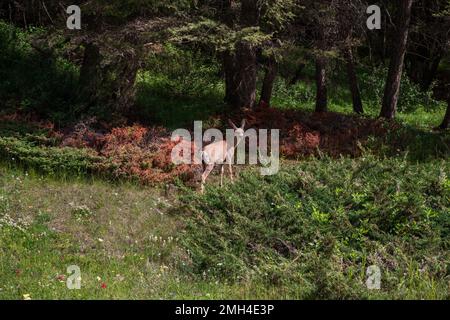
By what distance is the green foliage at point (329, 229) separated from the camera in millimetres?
8930

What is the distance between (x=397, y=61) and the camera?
19922 millimetres

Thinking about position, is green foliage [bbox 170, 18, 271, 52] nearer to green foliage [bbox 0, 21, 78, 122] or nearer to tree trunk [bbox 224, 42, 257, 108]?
tree trunk [bbox 224, 42, 257, 108]

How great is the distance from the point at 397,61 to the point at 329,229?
10.6 metres

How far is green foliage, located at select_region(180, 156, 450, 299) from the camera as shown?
8.93 meters

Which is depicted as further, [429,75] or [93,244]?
[429,75]

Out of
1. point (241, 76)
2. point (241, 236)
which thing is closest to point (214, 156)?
point (241, 236)

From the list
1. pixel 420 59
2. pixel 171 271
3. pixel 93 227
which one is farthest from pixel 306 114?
pixel 420 59

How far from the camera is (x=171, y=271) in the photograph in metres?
10.1

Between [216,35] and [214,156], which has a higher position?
[216,35]

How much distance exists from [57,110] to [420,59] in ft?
64.0

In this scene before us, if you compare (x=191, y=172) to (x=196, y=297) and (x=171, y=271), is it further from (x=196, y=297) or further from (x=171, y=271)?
(x=196, y=297)

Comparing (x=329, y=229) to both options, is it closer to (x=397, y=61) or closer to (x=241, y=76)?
(x=241, y=76)

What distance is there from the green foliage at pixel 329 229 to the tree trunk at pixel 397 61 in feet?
25.2

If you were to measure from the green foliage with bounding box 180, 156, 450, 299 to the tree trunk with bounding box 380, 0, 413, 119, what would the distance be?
302 inches
